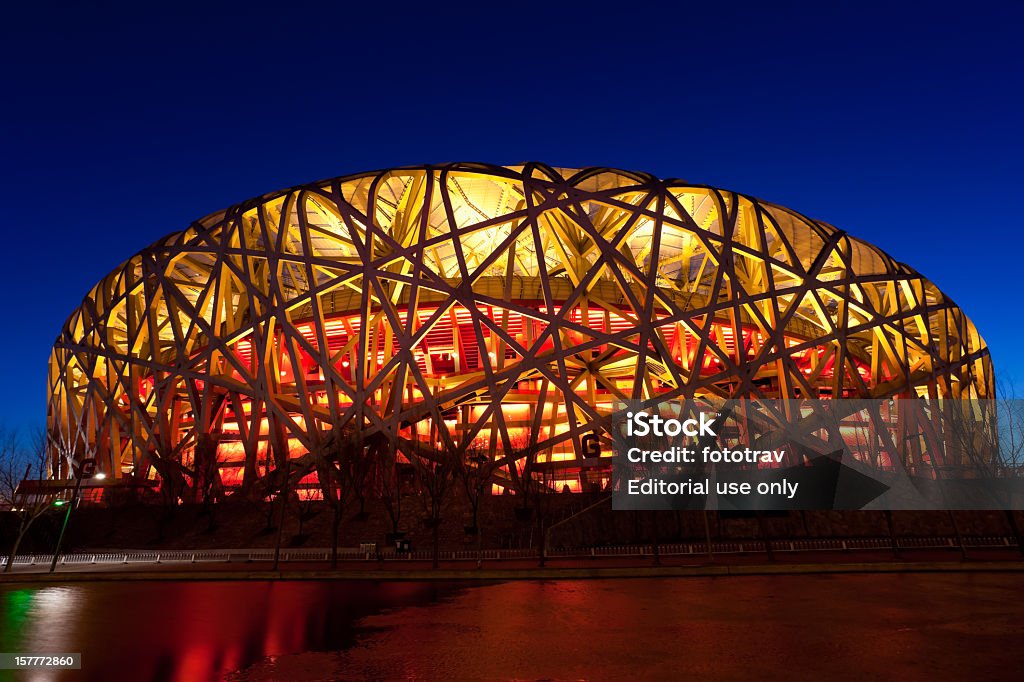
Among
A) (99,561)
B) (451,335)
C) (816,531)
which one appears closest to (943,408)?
(816,531)

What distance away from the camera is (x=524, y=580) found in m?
17.0

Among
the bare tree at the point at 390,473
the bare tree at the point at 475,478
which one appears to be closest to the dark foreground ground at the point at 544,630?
the bare tree at the point at 475,478

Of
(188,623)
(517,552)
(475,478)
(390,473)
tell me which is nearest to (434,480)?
(475,478)

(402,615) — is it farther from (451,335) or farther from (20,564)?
(451,335)

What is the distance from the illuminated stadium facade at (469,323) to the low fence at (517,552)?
580cm

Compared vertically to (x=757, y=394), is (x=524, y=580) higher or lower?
lower

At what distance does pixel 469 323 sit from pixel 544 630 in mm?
31895

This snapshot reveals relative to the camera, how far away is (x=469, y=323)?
136ft

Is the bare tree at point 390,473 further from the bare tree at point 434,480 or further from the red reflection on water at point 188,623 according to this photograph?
the red reflection on water at point 188,623

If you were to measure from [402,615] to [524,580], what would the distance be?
6.03m

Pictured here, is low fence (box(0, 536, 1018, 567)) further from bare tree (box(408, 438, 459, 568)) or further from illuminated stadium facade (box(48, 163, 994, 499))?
illuminated stadium facade (box(48, 163, 994, 499))

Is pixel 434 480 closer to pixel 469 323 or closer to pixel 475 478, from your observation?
pixel 475 478

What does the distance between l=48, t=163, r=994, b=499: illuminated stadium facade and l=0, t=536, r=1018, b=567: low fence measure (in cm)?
580

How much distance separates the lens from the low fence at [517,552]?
21.5 meters
